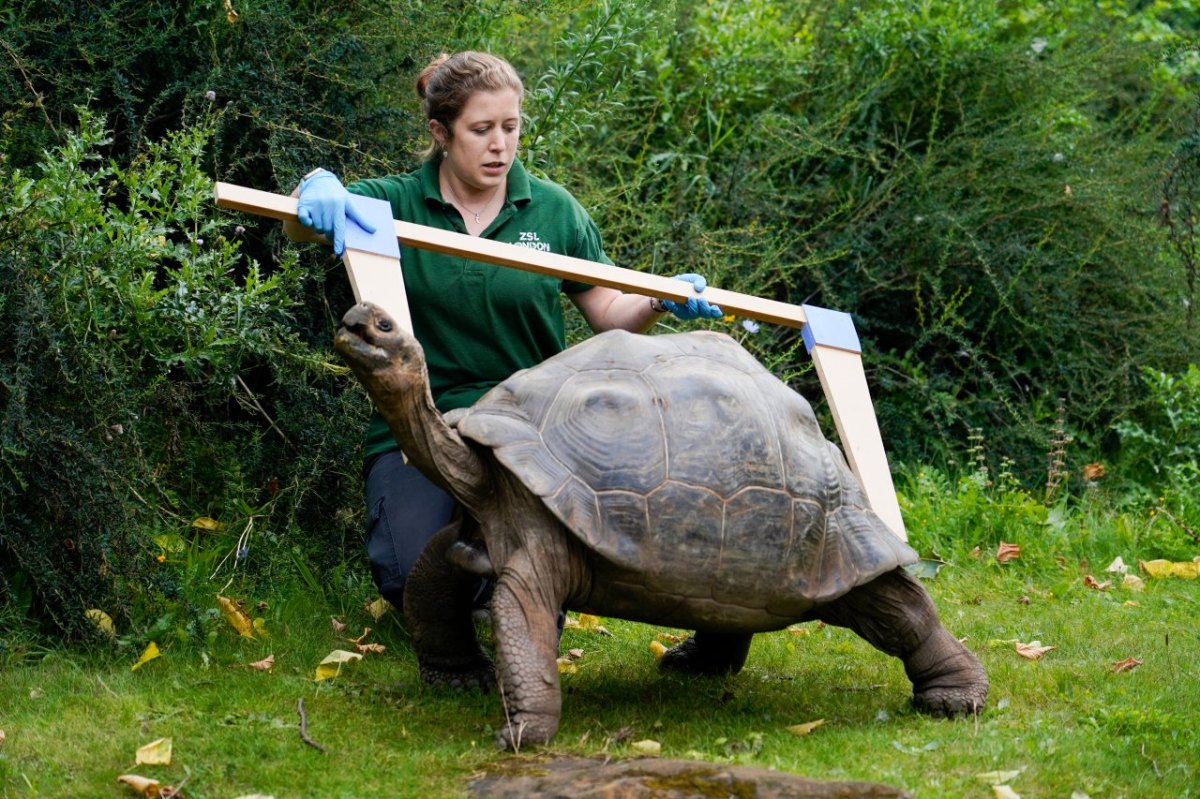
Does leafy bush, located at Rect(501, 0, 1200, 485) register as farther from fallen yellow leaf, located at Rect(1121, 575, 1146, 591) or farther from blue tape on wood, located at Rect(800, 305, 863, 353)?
blue tape on wood, located at Rect(800, 305, 863, 353)

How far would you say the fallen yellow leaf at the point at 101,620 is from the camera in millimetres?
4387

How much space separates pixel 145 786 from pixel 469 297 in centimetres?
188

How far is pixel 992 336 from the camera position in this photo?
8.03 m

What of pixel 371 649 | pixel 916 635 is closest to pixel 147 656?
pixel 371 649

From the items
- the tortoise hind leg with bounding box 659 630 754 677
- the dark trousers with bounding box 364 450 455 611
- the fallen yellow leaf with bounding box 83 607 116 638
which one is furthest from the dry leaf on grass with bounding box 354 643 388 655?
the tortoise hind leg with bounding box 659 630 754 677

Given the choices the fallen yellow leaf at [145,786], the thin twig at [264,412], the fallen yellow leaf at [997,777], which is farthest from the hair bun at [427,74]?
the fallen yellow leaf at [997,777]

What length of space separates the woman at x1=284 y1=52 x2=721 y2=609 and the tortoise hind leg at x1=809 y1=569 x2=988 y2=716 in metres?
1.07

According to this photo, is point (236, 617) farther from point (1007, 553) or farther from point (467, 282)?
point (1007, 553)

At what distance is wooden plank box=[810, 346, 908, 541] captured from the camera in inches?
169

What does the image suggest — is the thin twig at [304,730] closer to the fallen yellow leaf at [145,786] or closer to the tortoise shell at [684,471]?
the fallen yellow leaf at [145,786]

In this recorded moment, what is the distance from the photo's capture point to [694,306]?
4449 mm

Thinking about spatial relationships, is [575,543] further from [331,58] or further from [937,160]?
[937,160]

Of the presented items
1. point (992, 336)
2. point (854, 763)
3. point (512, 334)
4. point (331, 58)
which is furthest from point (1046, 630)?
point (331, 58)

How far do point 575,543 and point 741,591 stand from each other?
0.45 m
